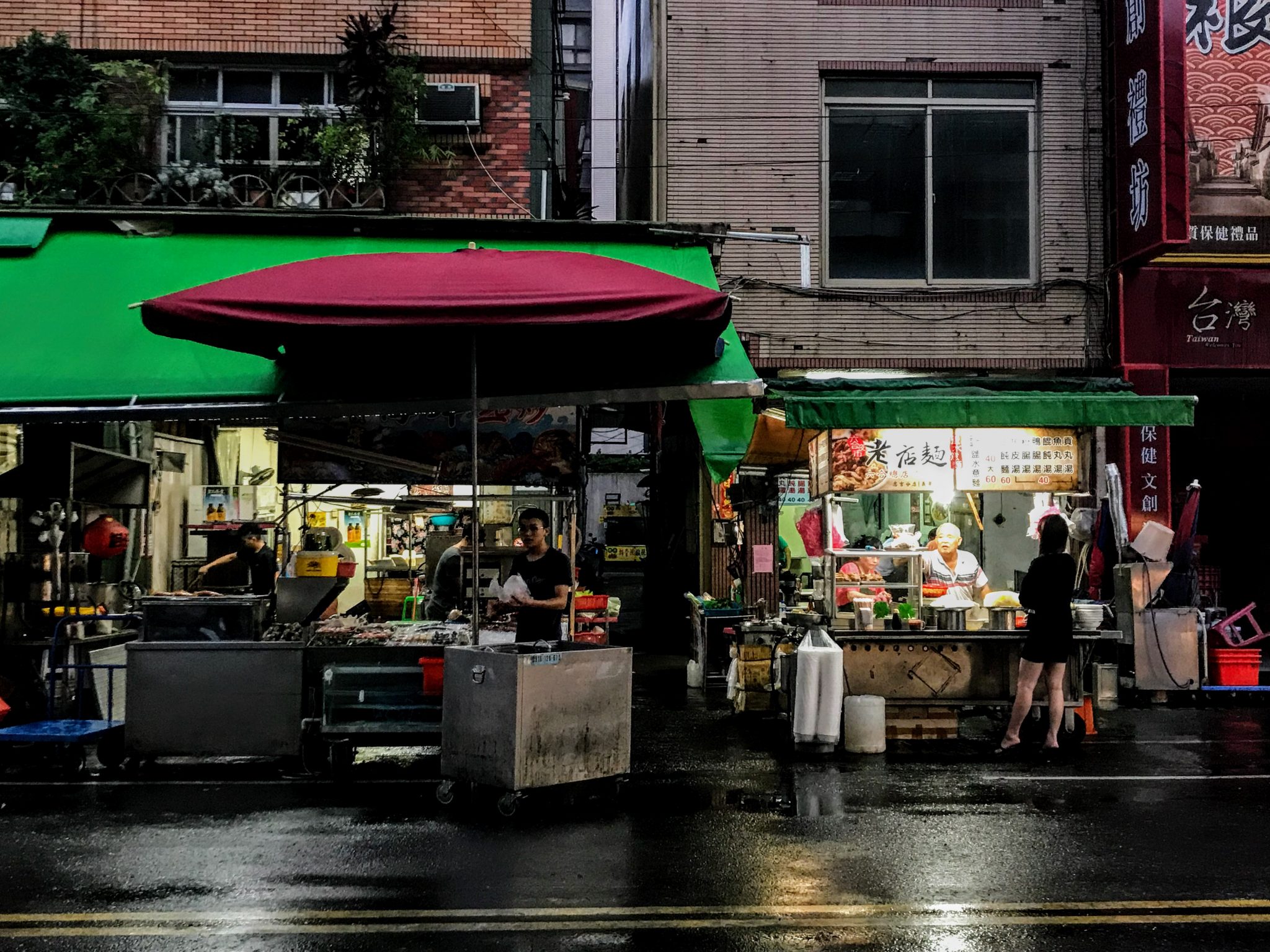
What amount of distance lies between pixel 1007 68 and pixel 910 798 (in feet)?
37.9

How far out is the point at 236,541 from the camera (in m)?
18.6

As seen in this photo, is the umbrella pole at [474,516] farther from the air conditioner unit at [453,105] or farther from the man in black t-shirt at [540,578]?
the air conditioner unit at [453,105]

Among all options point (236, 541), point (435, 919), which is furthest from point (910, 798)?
point (236, 541)

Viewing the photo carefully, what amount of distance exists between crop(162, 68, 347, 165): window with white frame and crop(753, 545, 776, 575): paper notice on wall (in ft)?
22.9

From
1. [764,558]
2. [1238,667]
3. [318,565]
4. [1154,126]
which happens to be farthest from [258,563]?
[1154,126]

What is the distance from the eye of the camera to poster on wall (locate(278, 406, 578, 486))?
42.1 feet

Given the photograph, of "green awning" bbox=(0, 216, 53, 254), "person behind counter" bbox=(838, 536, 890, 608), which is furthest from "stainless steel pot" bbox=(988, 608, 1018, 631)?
"green awning" bbox=(0, 216, 53, 254)

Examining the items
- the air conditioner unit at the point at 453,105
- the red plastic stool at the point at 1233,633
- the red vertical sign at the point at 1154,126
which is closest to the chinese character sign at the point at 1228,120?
the red vertical sign at the point at 1154,126

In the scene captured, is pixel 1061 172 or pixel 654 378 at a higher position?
pixel 1061 172

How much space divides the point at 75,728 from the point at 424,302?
4.67m

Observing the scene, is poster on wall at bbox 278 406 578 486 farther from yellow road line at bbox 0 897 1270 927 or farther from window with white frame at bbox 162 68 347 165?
yellow road line at bbox 0 897 1270 927

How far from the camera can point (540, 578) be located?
32.8 ft

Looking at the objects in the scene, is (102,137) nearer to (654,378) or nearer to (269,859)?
(654,378)

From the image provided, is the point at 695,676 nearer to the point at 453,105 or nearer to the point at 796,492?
the point at 796,492
